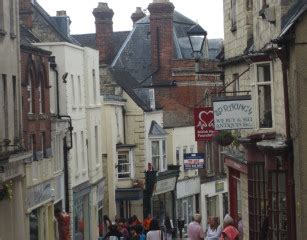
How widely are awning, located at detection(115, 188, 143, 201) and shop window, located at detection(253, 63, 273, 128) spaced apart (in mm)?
30175

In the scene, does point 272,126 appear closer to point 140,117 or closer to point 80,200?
point 80,200

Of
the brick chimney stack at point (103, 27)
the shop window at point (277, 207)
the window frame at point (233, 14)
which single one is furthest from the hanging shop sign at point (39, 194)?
the brick chimney stack at point (103, 27)

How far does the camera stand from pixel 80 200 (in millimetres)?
48750

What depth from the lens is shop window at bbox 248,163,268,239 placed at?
28531 millimetres

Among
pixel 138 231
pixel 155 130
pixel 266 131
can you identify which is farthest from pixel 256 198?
pixel 155 130

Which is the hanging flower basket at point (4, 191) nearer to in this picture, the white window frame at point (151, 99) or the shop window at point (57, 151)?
the shop window at point (57, 151)

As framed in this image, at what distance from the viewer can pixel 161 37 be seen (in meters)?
67.8

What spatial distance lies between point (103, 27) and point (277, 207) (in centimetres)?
4187

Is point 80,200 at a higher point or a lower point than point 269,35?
lower

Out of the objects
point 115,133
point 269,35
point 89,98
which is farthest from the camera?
point 115,133


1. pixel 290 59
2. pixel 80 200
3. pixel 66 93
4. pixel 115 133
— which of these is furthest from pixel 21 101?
pixel 115 133

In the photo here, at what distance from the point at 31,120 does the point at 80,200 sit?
9957 millimetres

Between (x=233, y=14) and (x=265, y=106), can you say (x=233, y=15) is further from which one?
(x=265, y=106)

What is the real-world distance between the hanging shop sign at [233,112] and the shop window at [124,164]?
3141 centimetres
